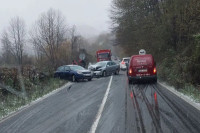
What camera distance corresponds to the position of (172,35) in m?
20.4

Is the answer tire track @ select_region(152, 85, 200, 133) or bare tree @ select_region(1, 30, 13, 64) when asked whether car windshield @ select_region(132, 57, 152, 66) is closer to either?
tire track @ select_region(152, 85, 200, 133)

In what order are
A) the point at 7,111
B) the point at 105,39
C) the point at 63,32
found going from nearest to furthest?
the point at 7,111 < the point at 63,32 < the point at 105,39

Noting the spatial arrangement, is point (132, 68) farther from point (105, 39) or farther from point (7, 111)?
point (105, 39)

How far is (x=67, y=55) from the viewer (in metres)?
39.2

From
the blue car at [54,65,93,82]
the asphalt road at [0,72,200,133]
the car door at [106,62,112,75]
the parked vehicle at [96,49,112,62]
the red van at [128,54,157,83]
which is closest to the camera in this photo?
the asphalt road at [0,72,200,133]

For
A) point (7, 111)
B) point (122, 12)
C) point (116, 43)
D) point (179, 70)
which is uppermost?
point (122, 12)

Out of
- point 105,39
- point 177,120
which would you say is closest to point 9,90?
point 177,120

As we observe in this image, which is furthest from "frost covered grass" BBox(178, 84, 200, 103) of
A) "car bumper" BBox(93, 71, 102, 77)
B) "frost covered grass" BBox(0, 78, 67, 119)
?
"car bumper" BBox(93, 71, 102, 77)

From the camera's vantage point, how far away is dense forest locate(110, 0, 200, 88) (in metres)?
14.9

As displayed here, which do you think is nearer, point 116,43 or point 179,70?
point 179,70

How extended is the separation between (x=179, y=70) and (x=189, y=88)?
284 cm

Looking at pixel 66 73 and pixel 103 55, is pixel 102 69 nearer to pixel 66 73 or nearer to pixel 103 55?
pixel 66 73

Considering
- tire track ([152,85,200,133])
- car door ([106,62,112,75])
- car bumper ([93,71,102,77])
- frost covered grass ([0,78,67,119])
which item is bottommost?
frost covered grass ([0,78,67,119])

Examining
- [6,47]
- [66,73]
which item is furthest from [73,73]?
[6,47]
